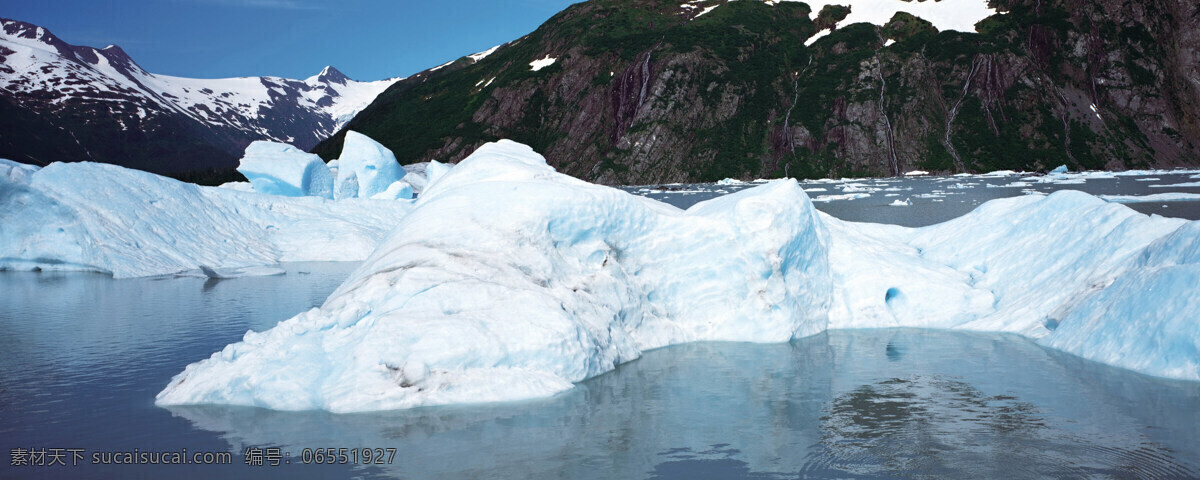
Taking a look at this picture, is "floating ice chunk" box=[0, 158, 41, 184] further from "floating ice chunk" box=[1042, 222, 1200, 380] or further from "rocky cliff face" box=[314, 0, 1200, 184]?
"rocky cliff face" box=[314, 0, 1200, 184]

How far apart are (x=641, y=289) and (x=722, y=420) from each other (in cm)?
501

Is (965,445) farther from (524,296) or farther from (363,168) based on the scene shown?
(363,168)

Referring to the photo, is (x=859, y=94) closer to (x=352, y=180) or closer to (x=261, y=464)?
(x=352, y=180)

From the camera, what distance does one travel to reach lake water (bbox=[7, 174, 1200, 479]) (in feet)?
26.7

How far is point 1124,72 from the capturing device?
4793 inches

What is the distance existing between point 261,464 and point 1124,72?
14639 centimetres

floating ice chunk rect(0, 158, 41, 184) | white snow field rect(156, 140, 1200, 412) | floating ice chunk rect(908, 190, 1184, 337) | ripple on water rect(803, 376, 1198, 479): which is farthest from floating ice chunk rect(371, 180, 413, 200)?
ripple on water rect(803, 376, 1198, 479)

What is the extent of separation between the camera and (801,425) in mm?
9617

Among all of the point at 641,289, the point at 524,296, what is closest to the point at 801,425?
the point at 524,296

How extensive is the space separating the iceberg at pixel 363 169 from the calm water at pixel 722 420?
32.2m

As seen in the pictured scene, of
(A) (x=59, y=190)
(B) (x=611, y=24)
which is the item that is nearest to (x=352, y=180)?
(A) (x=59, y=190)

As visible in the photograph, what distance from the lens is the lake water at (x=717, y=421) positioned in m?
8.12

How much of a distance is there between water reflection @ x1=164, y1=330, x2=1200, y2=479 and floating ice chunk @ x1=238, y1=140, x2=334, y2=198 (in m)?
33.9

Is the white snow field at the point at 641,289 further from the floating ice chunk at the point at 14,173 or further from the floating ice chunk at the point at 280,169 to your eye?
the floating ice chunk at the point at 280,169
